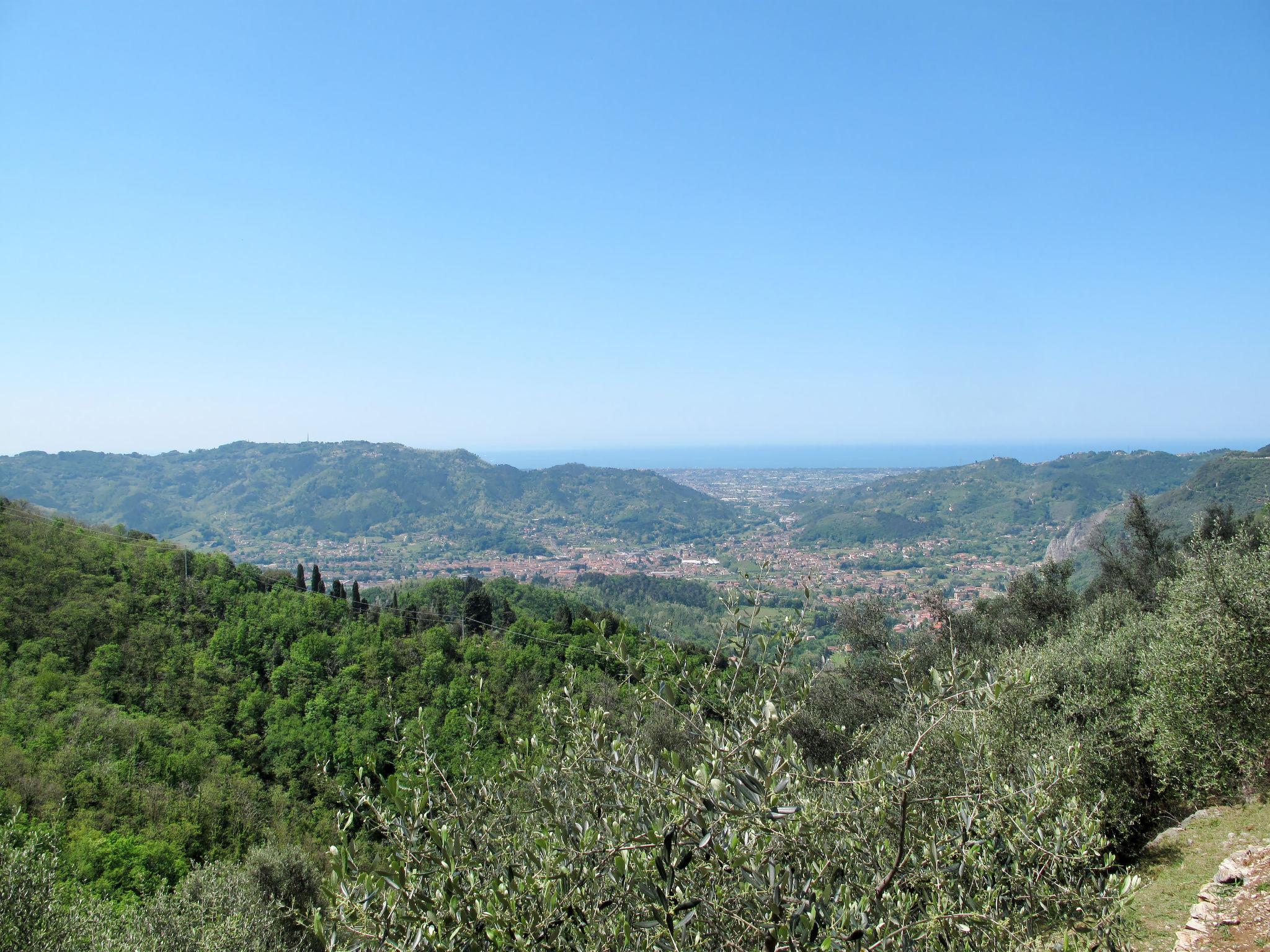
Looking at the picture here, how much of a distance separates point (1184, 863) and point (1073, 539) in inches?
4070

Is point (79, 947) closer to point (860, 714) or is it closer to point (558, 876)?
point (558, 876)

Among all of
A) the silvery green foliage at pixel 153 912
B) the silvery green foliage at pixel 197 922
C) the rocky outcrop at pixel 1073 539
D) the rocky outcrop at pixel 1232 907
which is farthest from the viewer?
the rocky outcrop at pixel 1073 539

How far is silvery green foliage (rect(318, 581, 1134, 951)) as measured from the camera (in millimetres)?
3104

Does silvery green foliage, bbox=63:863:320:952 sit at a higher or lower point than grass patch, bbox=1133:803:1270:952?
lower

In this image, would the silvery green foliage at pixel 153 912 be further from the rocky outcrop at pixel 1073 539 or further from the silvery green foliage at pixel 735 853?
the rocky outcrop at pixel 1073 539

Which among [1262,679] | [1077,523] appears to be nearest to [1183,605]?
[1262,679]

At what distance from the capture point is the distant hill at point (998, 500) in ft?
415

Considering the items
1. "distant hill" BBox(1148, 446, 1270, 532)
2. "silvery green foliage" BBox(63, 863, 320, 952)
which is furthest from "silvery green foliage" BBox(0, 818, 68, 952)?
"distant hill" BBox(1148, 446, 1270, 532)

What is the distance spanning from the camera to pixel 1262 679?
11469 millimetres

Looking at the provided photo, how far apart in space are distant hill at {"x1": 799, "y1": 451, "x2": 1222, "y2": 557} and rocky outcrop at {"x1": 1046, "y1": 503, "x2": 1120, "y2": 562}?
5.40 m

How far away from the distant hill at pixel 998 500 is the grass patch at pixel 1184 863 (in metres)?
116

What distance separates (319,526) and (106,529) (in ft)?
453

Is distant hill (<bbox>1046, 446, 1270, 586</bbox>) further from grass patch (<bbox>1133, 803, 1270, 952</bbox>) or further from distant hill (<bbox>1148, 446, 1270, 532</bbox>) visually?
grass patch (<bbox>1133, 803, 1270, 952</bbox>)

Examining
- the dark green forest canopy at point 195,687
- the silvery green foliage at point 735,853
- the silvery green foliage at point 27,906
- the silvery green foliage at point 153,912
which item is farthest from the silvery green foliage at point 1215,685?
the silvery green foliage at point 27,906
